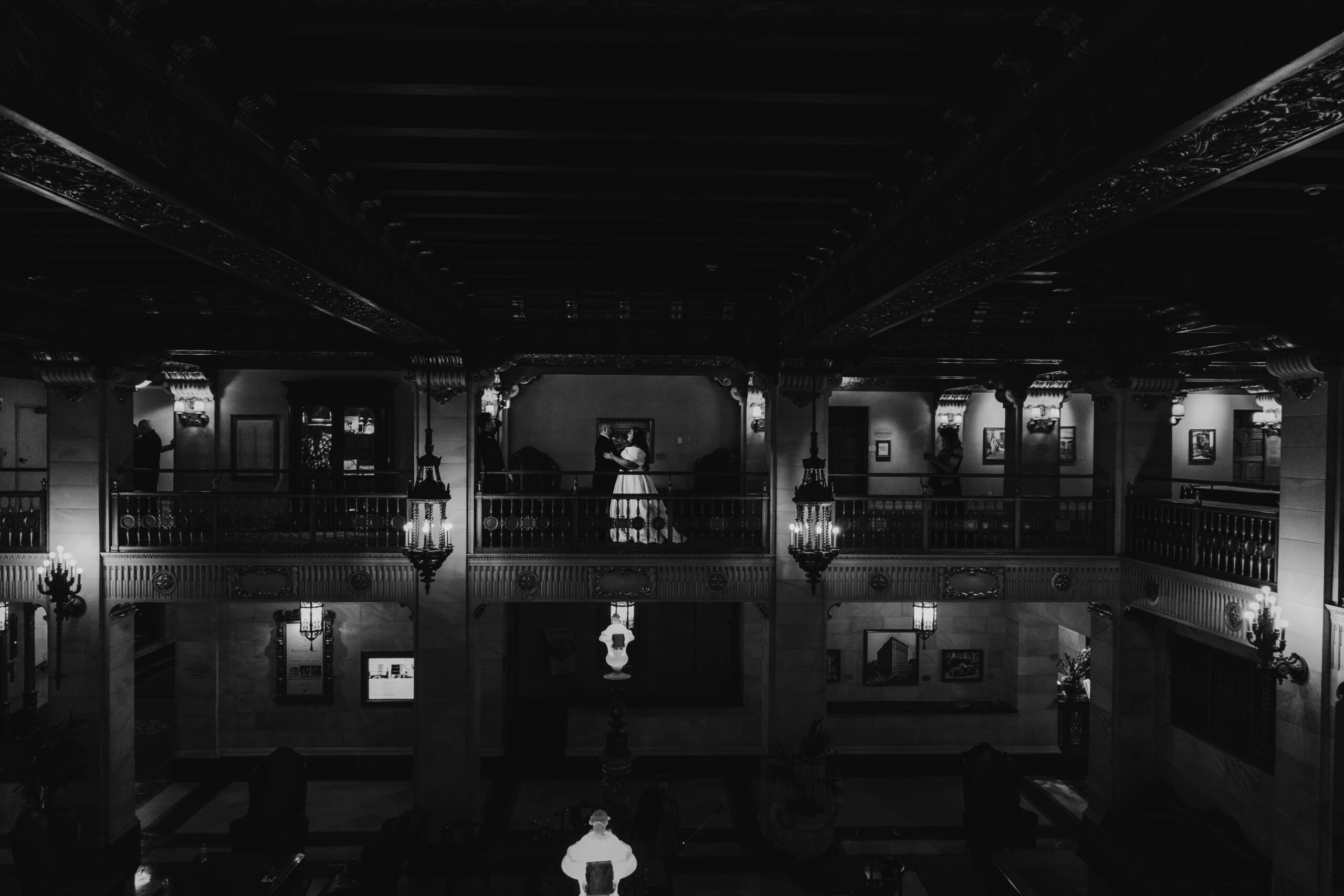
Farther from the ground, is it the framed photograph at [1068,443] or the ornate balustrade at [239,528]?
the framed photograph at [1068,443]

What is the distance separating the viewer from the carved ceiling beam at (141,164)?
3.09 m

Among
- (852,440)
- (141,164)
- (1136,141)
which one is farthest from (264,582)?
(1136,141)

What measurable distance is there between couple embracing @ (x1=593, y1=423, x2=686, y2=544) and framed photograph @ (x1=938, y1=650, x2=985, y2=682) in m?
6.88

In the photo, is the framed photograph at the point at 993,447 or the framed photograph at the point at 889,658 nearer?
the framed photograph at the point at 889,658

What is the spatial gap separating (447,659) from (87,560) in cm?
511

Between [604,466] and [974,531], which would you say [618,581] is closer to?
[604,466]

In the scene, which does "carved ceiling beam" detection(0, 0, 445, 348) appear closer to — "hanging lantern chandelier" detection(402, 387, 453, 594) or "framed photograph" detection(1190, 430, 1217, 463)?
"hanging lantern chandelier" detection(402, 387, 453, 594)

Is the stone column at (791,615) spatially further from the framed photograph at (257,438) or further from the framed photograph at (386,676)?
the framed photograph at (257,438)

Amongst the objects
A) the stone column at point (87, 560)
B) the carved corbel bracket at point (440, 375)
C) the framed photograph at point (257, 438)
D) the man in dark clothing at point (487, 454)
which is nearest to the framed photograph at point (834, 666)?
the man in dark clothing at point (487, 454)

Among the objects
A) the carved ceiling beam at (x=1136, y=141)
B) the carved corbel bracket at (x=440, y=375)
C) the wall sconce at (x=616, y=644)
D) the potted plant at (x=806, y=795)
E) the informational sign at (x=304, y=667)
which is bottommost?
the potted plant at (x=806, y=795)

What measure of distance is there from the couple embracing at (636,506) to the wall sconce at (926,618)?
5.41 m

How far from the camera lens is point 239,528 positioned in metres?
12.5

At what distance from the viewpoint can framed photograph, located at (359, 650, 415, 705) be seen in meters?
15.1


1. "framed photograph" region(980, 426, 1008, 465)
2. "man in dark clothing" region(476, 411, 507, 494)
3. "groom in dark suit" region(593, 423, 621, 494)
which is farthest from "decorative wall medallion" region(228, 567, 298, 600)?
"framed photograph" region(980, 426, 1008, 465)
